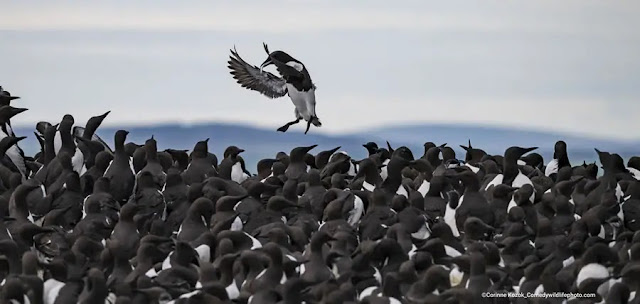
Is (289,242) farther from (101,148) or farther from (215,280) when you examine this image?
(101,148)

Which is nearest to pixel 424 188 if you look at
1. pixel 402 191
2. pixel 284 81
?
pixel 402 191

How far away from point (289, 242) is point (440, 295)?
7.42ft

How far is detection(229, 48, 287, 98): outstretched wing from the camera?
2006cm

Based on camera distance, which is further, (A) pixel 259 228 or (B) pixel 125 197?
(B) pixel 125 197

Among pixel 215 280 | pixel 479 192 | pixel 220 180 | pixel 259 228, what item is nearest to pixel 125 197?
pixel 220 180

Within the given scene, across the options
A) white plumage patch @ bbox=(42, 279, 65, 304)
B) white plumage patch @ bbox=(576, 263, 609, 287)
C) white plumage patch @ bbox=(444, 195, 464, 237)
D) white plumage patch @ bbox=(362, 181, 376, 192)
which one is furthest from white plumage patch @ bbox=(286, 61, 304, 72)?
white plumage patch @ bbox=(42, 279, 65, 304)

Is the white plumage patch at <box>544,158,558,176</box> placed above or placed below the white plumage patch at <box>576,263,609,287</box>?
above

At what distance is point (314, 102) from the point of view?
64.2 feet

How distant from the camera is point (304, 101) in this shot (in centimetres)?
1945

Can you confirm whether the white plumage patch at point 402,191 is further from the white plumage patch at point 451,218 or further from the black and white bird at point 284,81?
the black and white bird at point 284,81

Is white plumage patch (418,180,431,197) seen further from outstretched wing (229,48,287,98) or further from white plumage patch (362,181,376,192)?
outstretched wing (229,48,287,98)

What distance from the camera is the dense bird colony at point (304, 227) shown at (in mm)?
11656

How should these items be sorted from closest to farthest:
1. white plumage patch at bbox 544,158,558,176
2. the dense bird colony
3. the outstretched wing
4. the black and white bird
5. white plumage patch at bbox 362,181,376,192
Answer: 1. the dense bird colony
2. white plumage patch at bbox 362,181,376,192
3. white plumage patch at bbox 544,158,558,176
4. the black and white bird
5. the outstretched wing

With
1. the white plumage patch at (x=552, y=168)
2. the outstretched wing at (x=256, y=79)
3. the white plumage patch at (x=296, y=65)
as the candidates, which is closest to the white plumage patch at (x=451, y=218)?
the white plumage patch at (x=552, y=168)
